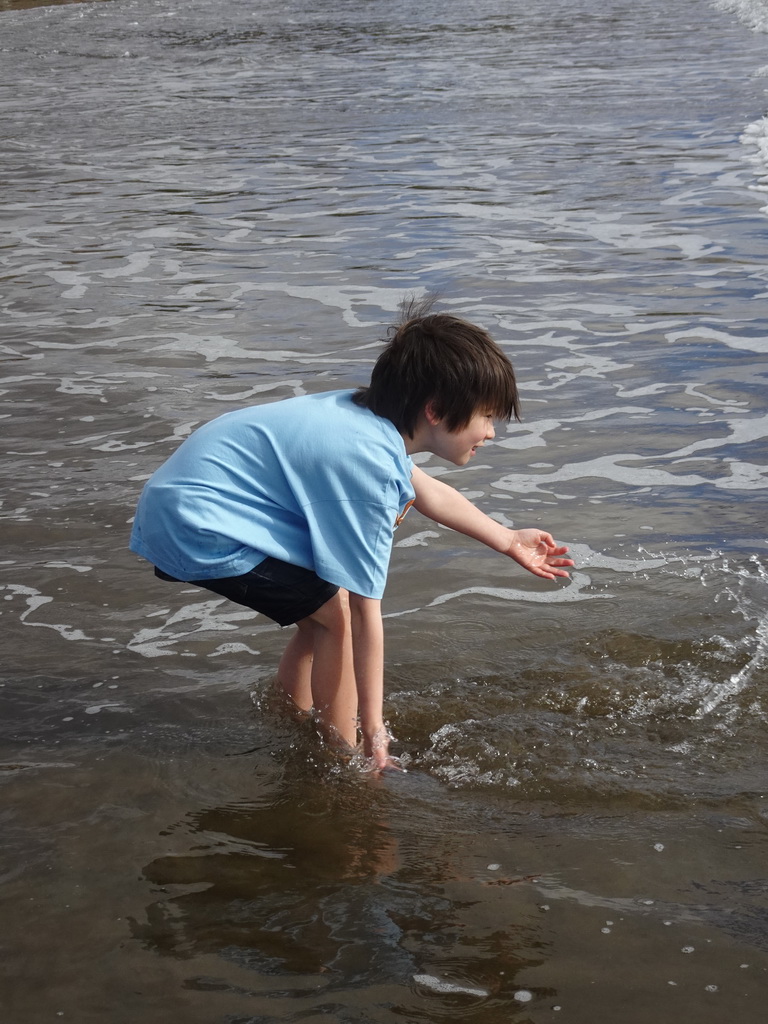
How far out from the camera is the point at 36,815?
2951 millimetres

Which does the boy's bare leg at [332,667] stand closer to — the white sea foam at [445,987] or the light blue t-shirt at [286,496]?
the light blue t-shirt at [286,496]

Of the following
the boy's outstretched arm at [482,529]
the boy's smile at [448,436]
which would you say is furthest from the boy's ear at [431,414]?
the boy's outstretched arm at [482,529]

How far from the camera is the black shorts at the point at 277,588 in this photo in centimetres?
293

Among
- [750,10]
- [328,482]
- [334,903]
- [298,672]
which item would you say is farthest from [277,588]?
[750,10]

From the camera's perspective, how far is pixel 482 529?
10.6ft

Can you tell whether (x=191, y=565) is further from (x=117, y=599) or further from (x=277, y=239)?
(x=277, y=239)

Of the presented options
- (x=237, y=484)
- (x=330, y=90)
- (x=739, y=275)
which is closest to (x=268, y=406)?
(x=237, y=484)

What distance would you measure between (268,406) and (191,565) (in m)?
0.47

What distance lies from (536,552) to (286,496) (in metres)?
0.86

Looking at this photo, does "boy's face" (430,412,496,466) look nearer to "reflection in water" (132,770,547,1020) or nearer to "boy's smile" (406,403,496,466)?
"boy's smile" (406,403,496,466)

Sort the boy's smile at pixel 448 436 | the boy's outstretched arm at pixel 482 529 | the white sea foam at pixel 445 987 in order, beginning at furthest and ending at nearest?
the boy's outstretched arm at pixel 482 529 → the boy's smile at pixel 448 436 → the white sea foam at pixel 445 987

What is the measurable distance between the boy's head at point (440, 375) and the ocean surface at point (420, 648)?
104cm

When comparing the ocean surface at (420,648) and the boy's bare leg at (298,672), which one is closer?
the ocean surface at (420,648)

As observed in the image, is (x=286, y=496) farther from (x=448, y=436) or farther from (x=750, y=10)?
(x=750, y=10)
